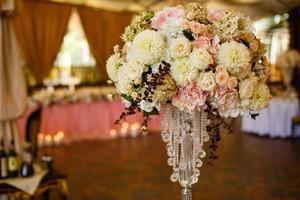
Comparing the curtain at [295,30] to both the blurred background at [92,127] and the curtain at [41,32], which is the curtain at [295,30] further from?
the curtain at [41,32]

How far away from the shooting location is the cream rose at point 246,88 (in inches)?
59.4

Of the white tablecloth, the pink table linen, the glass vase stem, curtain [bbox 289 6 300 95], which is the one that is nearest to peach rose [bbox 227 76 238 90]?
the glass vase stem

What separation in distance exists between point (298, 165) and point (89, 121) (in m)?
3.94

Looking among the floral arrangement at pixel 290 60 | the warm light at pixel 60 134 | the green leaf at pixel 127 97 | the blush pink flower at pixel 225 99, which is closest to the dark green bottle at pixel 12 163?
the green leaf at pixel 127 97

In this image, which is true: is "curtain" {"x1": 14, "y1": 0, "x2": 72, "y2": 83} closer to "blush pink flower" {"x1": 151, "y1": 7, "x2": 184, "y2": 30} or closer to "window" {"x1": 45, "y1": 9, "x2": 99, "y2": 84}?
"window" {"x1": 45, "y1": 9, "x2": 99, "y2": 84}

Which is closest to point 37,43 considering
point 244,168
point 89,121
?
point 89,121

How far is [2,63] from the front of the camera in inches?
127

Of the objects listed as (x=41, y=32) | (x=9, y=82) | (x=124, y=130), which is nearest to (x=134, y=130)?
(x=124, y=130)

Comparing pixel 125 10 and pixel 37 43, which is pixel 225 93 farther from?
pixel 125 10

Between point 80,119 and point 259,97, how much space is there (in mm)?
6727

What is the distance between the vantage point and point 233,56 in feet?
4.79

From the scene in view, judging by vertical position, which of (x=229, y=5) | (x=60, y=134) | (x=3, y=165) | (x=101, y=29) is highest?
(x=229, y=5)

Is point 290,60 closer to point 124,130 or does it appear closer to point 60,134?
point 124,130

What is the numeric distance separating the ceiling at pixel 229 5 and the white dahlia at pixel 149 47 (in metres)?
6.56
